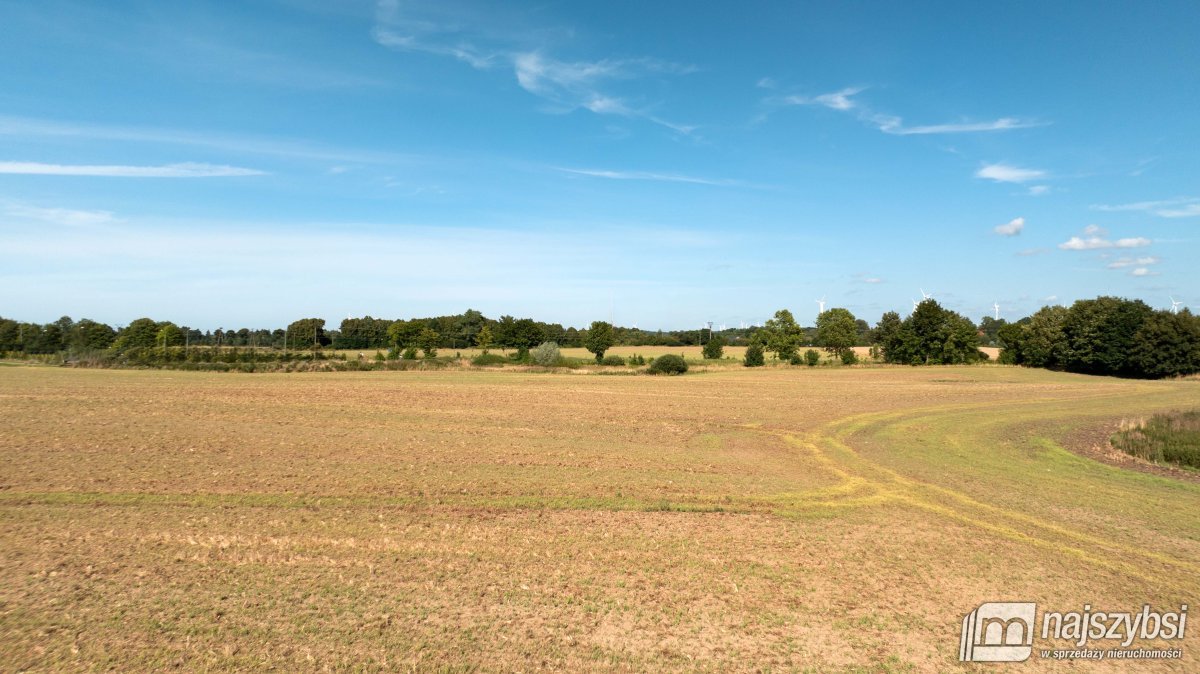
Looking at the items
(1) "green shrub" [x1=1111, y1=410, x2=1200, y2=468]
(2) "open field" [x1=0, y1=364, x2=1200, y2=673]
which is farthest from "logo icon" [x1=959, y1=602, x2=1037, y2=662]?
(1) "green shrub" [x1=1111, y1=410, x2=1200, y2=468]

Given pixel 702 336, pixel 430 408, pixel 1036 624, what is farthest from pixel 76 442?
pixel 702 336

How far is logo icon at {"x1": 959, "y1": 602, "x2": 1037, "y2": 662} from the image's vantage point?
258 inches

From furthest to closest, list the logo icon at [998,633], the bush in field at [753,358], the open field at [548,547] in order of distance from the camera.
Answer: the bush in field at [753,358] → the logo icon at [998,633] → the open field at [548,547]

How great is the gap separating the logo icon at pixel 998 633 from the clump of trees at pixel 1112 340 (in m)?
68.1

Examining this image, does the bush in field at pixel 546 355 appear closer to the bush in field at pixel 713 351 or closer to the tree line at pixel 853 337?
the tree line at pixel 853 337

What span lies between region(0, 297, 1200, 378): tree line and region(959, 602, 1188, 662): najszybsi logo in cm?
6707

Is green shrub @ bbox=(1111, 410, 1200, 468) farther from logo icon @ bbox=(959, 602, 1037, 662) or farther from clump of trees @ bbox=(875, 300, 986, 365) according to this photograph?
clump of trees @ bbox=(875, 300, 986, 365)

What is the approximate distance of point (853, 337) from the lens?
101 meters

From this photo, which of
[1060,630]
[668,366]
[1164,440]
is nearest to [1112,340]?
[668,366]

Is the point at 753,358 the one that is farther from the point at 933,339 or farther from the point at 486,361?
the point at 486,361

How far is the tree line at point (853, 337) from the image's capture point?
192 feet

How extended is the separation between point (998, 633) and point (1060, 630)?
81 centimetres

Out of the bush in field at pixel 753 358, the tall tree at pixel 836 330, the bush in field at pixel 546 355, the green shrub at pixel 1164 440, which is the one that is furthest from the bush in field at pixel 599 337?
the green shrub at pixel 1164 440

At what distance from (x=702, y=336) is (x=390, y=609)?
14599 cm
